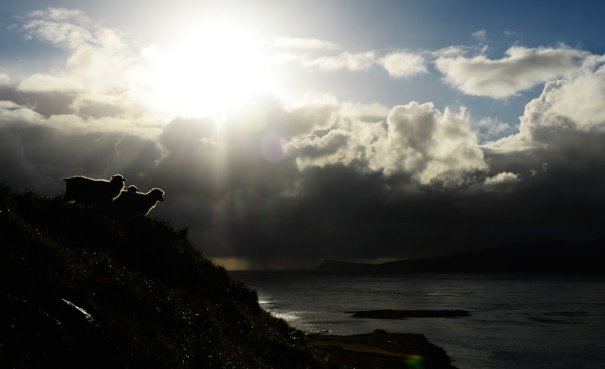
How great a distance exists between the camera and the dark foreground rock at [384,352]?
6312 cm

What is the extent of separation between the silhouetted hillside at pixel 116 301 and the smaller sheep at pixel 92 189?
42.1 inches

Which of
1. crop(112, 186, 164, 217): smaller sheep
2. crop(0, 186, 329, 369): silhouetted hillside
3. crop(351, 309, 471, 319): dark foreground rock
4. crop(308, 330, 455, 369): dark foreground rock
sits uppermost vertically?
crop(112, 186, 164, 217): smaller sheep

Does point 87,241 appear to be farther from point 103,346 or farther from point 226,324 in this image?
point 103,346

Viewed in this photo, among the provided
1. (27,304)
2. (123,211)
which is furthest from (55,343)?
(123,211)

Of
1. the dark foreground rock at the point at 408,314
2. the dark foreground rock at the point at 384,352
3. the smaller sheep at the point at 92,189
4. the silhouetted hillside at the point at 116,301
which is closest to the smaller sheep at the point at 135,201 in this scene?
the silhouetted hillside at the point at 116,301

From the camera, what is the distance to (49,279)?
12266mm

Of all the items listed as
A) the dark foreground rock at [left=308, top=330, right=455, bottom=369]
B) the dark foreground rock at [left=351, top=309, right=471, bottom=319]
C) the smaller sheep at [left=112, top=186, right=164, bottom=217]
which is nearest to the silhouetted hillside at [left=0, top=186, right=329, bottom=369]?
the smaller sheep at [left=112, top=186, right=164, bottom=217]

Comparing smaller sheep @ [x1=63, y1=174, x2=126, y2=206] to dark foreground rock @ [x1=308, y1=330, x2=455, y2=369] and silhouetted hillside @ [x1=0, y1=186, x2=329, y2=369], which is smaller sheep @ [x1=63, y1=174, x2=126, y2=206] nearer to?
silhouetted hillside @ [x1=0, y1=186, x2=329, y2=369]

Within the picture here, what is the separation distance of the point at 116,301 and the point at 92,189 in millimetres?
9288

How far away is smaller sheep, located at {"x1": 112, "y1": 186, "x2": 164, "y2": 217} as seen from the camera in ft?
80.4

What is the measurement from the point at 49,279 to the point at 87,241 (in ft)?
25.2

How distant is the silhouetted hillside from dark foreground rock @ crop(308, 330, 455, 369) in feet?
109

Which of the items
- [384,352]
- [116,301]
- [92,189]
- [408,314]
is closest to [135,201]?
[92,189]

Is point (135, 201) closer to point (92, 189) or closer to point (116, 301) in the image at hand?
point (92, 189)
